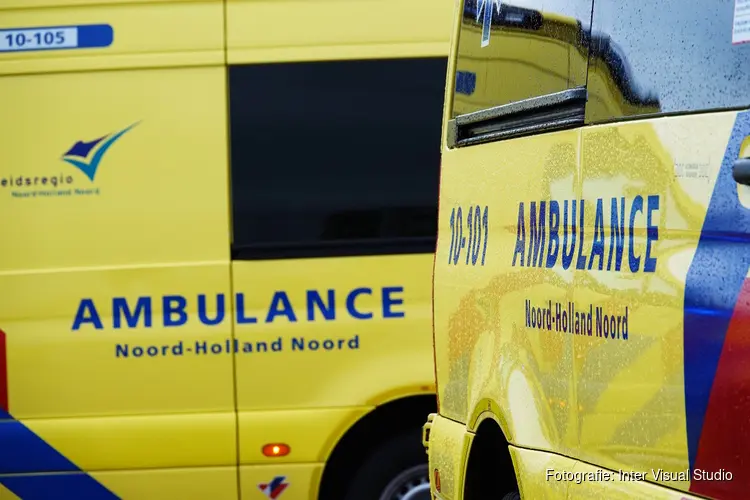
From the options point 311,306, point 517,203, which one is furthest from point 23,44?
point 517,203

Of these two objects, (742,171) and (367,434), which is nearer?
(742,171)

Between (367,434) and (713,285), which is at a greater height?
(713,285)

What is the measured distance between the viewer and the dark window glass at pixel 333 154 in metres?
5.76

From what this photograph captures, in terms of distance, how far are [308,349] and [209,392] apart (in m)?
0.48

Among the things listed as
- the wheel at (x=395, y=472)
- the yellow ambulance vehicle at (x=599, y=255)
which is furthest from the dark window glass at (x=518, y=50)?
the wheel at (x=395, y=472)

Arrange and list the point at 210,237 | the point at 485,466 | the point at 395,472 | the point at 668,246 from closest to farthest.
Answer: the point at 668,246 < the point at 485,466 < the point at 210,237 < the point at 395,472

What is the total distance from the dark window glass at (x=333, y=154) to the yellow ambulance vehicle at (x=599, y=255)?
5.29 feet

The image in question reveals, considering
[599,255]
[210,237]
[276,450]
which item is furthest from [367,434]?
[599,255]

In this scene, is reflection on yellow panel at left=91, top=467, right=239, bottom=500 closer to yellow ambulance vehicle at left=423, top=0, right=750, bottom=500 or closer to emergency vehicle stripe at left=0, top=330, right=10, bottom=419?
emergency vehicle stripe at left=0, top=330, right=10, bottom=419

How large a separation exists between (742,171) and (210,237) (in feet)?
12.4

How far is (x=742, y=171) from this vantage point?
220 centimetres

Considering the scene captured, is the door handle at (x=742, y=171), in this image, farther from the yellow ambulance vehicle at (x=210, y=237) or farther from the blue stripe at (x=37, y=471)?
the blue stripe at (x=37, y=471)

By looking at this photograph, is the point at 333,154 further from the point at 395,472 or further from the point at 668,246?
the point at 668,246

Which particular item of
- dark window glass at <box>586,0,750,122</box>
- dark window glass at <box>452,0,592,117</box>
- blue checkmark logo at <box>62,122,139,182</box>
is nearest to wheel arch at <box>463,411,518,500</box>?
dark window glass at <box>452,0,592,117</box>
